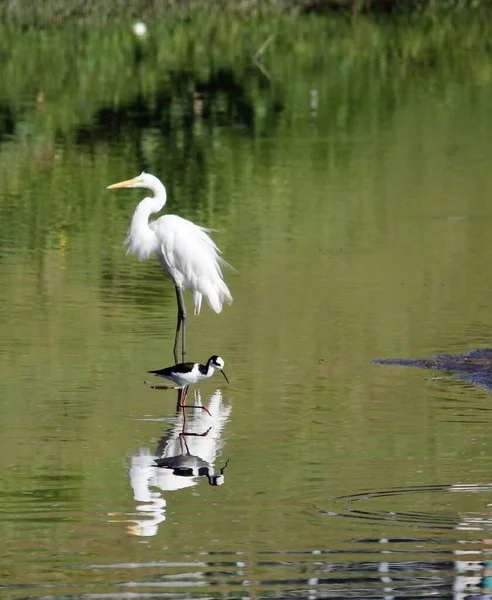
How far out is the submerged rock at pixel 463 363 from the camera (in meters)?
9.82

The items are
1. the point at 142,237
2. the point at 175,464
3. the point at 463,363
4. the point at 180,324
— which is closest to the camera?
the point at 175,464

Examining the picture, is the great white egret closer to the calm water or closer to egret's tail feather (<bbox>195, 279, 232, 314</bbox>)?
egret's tail feather (<bbox>195, 279, 232, 314</bbox>)

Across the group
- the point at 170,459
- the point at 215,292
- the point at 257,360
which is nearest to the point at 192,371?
the point at 170,459

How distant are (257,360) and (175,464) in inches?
93.4

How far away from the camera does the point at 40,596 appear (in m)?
6.12

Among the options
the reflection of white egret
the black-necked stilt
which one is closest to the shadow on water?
the reflection of white egret

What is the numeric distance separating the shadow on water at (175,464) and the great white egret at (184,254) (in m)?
2.10

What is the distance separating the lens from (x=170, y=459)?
26.8 ft

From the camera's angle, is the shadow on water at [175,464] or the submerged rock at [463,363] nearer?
the shadow on water at [175,464]

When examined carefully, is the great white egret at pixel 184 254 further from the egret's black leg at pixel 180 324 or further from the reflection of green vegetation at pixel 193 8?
the reflection of green vegetation at pixel 193 8

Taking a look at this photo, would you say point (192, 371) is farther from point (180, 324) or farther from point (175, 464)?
point (180, 324)

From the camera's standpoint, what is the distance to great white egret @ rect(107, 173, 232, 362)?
11312 millimetres

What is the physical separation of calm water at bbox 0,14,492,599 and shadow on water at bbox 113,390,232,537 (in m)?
0.02

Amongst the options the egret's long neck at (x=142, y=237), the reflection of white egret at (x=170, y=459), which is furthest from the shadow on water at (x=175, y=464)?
the egret's long neck at (x=142, y=237)
